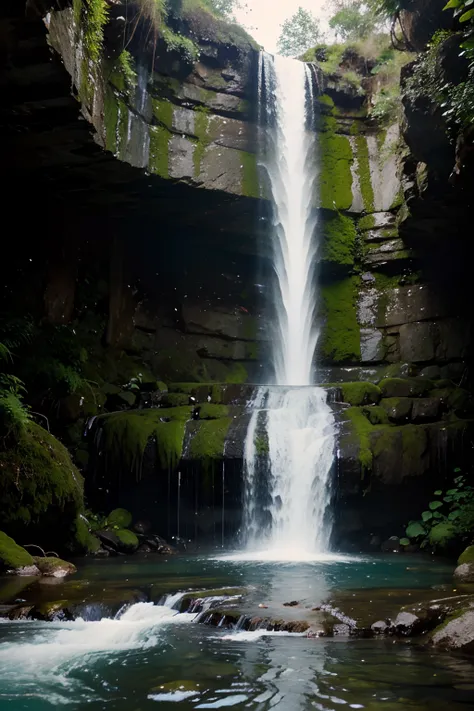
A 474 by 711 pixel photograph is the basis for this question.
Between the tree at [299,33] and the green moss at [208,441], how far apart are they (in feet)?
58.8

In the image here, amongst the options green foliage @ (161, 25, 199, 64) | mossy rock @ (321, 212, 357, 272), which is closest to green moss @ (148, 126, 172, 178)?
green foliage @ (161, 25, 199, 64)

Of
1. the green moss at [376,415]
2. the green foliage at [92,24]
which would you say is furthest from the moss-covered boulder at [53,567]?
the green foliage at [92,24]

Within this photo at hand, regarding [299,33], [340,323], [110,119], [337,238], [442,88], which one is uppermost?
[299,33]

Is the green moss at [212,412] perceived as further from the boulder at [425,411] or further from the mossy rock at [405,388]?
the boulder at [425,411]

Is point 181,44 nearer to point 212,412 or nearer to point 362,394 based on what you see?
point 212,412

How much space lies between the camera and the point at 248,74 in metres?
16.1

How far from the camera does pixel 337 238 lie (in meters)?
16.9

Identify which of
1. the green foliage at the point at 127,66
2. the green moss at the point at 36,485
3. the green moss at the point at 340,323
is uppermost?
the green foliage at the point at 127,66

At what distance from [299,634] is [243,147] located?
12531 millimetres

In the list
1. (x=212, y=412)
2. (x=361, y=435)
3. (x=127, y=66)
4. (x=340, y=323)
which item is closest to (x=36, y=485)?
(x=212, y=412)

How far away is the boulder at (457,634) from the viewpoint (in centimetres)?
459

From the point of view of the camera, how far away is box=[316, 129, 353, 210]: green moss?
16.8 metres

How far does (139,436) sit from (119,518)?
1.47 metres

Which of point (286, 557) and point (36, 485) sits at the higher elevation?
point (36, 485)
